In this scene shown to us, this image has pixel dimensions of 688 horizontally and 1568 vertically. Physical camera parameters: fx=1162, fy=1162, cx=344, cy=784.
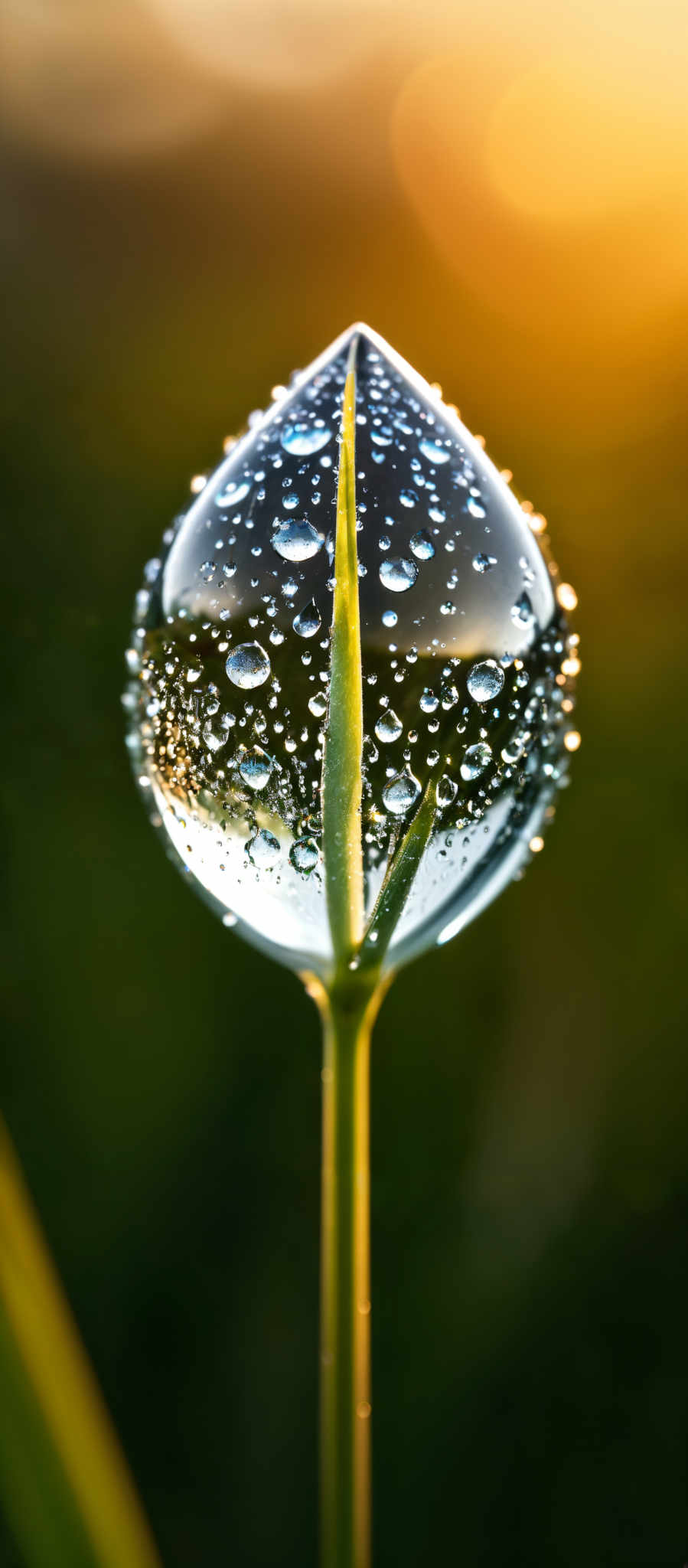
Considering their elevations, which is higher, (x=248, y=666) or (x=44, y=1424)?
(x=248, y=666)

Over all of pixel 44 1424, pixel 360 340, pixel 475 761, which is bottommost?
pixel 44 1424

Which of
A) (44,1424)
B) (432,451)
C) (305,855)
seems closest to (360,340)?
(432,451)

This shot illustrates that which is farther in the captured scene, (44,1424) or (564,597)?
(564,597)

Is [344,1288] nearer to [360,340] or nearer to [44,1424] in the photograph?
[44,1424]

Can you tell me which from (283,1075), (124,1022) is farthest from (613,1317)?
(124,1022)

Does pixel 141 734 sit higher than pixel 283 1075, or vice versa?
pixel 141 734

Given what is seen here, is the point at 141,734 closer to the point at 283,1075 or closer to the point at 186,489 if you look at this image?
the point at 283,1075
